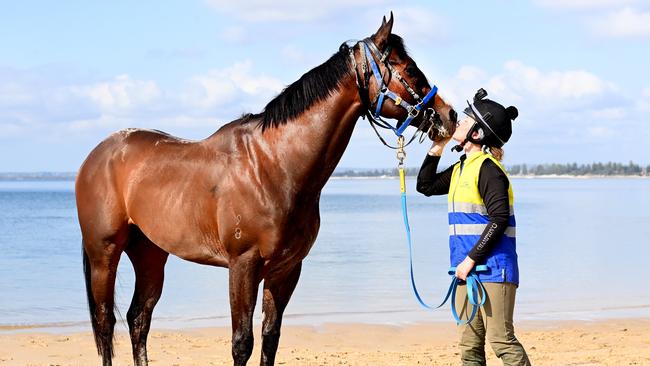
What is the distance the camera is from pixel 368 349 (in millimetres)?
8234

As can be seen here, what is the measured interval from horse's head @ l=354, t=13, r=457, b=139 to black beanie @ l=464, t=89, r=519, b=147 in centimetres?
29

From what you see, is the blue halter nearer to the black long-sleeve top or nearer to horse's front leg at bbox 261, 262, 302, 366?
the black long-sleeve top

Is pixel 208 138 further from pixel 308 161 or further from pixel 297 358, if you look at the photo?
pixel 297 358

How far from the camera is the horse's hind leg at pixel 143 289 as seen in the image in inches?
233

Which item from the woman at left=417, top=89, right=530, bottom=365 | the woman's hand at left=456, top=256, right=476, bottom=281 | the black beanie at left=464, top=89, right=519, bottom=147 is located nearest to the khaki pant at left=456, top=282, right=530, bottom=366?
the woman at left=417, top=89, right=530, bottom=365

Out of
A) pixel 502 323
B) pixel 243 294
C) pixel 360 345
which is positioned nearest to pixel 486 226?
pixel 502 323

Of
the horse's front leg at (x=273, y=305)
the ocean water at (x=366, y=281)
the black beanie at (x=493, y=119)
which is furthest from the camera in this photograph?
the ocean water at (x=366, y=281)

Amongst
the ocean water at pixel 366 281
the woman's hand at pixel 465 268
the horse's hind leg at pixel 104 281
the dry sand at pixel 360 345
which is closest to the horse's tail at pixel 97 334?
the horse's hind leg at pixel 104 281

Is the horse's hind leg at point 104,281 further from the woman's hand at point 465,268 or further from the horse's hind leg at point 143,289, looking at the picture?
the woman's hand at point 465,268

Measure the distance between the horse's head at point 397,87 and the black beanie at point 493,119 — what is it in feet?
0.94

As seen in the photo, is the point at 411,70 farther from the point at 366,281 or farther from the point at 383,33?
the point at 366,281

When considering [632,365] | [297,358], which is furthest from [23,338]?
[632,365]

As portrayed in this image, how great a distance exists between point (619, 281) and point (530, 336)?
618 cm

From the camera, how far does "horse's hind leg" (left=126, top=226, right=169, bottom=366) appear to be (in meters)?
5.93
